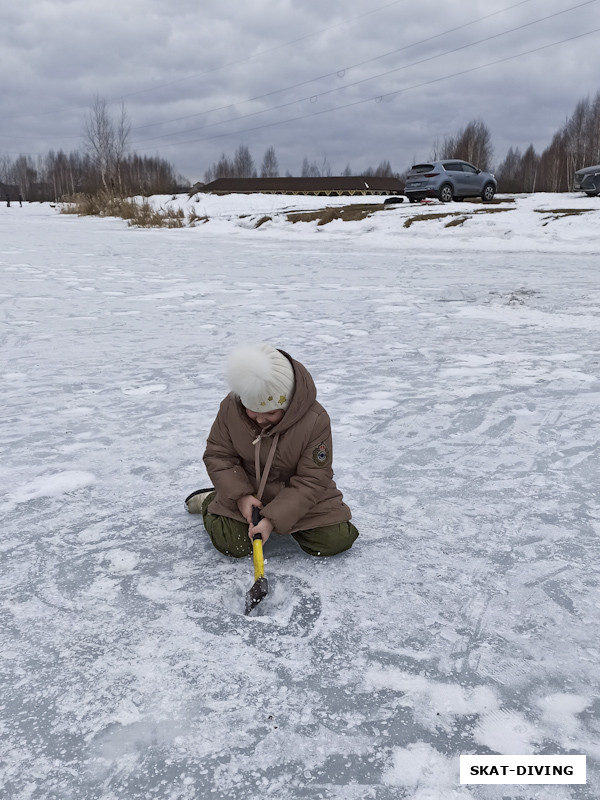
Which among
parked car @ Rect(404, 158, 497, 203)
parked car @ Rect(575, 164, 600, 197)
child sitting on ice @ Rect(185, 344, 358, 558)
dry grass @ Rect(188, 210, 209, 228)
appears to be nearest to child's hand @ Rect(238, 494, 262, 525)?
child sitting on ice @ Rect(185, 344, 358, 558)

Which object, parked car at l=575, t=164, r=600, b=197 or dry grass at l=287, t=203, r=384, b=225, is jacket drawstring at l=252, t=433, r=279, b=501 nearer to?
dry grass at l=287, t=203, r=384, b=225

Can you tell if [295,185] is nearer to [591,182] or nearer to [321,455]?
[591,182]

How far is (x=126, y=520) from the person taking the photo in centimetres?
238

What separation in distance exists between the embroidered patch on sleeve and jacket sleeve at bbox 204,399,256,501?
0.86 ft

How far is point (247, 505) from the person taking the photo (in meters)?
2.06

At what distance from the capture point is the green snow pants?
6.97 feet

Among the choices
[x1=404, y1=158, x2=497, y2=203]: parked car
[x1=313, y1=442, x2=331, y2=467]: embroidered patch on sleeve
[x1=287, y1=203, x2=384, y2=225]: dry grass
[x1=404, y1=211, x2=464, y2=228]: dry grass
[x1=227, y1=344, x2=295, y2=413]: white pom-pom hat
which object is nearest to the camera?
[x1=227, y1=344, x2=295, y2=413]: white pom-pom hat

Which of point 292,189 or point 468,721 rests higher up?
point 292,189

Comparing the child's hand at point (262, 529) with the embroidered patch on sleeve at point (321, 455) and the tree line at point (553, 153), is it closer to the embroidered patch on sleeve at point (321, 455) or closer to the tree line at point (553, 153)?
the embroidered patch on sleeve at point (321, 455)

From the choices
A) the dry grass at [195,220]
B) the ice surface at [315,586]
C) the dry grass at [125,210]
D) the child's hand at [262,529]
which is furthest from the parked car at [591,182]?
the child's hand at [262,529]

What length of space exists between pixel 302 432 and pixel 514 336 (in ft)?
12.3

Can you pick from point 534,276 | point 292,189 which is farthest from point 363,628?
point 292,189

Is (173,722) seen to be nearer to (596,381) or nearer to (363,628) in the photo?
(363,628)

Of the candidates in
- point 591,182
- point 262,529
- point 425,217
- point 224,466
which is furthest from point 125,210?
point 262,529
